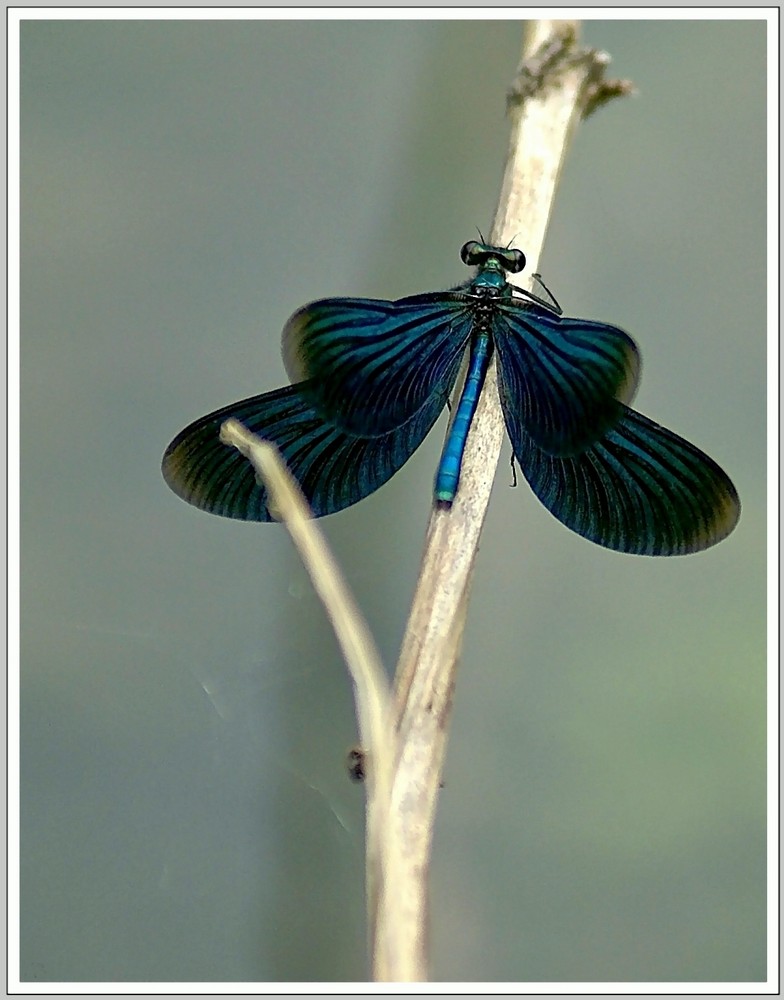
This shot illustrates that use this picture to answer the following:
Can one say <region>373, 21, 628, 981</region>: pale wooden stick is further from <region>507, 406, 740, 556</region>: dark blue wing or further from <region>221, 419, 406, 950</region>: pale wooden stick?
<region>507, 406, 740, 556</region>: dark blue wing

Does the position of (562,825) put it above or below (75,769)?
below

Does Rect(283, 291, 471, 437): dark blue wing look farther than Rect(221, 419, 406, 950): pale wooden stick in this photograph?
Yes

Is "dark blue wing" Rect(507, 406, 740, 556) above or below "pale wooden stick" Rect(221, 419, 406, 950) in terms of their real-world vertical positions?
above

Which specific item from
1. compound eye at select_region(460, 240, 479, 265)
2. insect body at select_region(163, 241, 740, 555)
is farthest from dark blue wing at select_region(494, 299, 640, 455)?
compound eye at select_region(460, 240, 479, 265)

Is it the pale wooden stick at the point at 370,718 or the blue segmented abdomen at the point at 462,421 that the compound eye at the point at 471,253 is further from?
the pale wooden stick at the point at 370,718

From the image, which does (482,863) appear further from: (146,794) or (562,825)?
(146,794)

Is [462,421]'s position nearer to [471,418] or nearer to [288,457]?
[471,418]

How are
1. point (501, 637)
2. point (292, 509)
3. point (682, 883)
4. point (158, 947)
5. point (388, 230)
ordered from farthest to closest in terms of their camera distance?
point (388, 230)
point (501, 637)
point (682, 883)
point (158, 947)
point (292, 509)

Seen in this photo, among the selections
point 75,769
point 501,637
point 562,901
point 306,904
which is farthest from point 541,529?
point 75,769
